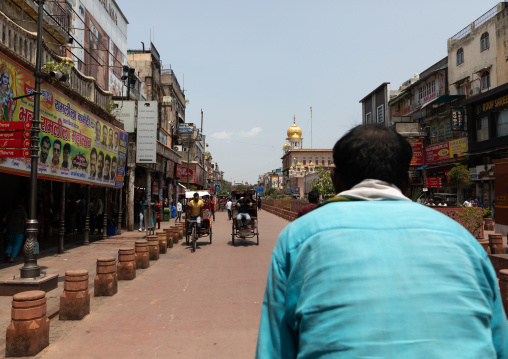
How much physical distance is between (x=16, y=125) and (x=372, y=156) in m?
7.94

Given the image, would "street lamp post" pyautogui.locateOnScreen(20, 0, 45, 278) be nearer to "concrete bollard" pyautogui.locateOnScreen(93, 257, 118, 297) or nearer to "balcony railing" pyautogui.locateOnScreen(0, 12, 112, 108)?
"concrete bollard" pyautogui.locateOnScreen(93, 257, 118, 297)

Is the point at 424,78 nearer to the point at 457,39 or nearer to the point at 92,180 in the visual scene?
the point at 457,39

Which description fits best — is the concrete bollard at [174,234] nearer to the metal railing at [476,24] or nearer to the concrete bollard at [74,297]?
the concrete bollard at [74,297]

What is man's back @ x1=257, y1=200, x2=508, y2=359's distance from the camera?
121cm

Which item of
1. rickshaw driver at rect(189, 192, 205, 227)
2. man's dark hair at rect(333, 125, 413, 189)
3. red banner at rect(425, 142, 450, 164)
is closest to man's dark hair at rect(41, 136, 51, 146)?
rickshaw driver at rect(189, 192, 205, 227)

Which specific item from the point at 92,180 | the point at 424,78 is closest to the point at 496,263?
the point at 92,180

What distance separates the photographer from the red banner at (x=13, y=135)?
7.52 meters

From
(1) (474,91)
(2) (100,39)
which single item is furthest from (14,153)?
(1) (474,91)

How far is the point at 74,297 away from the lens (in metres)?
5.63

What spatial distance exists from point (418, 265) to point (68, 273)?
5.60m

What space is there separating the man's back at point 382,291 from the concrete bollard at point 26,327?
4.04 metres

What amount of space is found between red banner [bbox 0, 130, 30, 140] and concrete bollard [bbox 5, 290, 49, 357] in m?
4.15

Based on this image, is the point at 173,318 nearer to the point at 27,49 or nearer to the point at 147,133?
the point at 27,49

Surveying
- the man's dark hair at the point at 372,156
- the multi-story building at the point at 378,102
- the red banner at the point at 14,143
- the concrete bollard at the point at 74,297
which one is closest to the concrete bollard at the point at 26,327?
the concrete bollard at the point at 74,297
